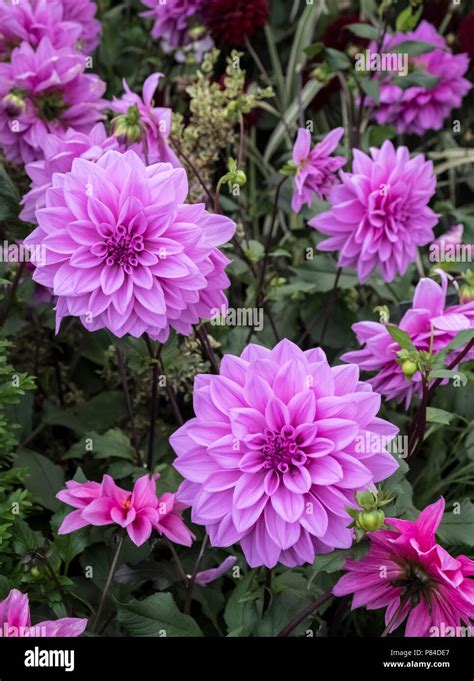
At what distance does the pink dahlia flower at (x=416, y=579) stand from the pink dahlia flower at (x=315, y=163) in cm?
40

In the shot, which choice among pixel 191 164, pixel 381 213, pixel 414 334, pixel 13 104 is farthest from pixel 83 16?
pixel 414 334

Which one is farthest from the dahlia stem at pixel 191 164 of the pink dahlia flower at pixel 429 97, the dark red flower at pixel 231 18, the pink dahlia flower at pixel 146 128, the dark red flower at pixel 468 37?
the dark red flower at pixel 468 37

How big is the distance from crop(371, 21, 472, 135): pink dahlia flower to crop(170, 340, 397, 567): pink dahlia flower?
86cm

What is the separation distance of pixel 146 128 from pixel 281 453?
37 centimetres

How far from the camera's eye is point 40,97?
3.25ft

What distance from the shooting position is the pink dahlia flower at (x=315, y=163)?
90 cm

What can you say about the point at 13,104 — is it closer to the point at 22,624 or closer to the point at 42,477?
the point at 42,477

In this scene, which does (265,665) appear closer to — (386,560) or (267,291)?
(386,560)

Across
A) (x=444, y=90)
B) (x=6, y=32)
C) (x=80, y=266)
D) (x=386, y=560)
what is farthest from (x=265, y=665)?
(x=444, y=90)

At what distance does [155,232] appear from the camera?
2.19ft

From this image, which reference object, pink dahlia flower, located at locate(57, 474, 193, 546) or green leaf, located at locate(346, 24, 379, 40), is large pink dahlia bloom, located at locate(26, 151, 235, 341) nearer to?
pink dahlia flower, located at locate(57, 474, 193, 546)

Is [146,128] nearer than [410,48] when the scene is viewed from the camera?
Yes

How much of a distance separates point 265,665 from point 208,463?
0.52ft

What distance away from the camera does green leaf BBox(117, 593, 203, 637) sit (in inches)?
27.2
